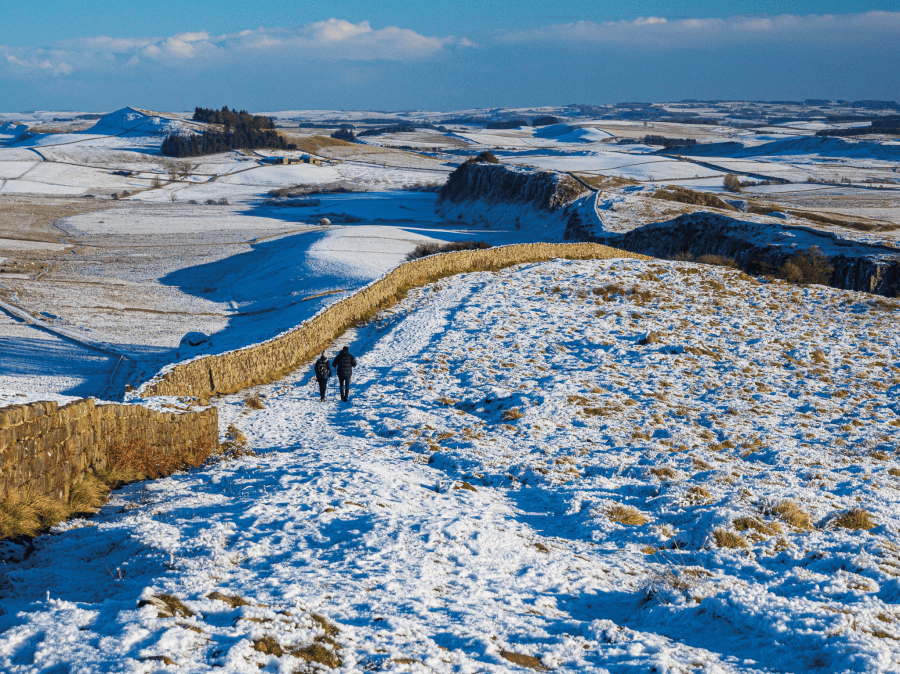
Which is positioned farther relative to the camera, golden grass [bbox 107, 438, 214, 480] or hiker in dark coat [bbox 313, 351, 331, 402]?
hiker in dark coat [bbox 313, 351, 331, 402]

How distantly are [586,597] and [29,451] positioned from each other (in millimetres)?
6248

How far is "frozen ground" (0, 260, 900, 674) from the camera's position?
538 centimetres

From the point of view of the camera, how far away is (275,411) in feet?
48.2

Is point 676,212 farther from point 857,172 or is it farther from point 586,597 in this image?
point 857,172

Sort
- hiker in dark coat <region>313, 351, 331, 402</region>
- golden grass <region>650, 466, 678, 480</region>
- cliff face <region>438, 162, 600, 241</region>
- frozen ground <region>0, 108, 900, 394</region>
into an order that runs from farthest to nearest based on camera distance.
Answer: cliff face <region>438, 162, 600, 241</region>
frozen ground <region>0, 108, 900, 394</region>
hiker in dark coat <region>313, 351, 331, 402</region>
golden grass <region>650, 466, 678, 480</region>

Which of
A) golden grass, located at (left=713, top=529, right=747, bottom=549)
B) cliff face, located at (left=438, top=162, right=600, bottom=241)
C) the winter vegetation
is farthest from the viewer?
cliff face, located at (left=438, top=162, right=600, bottom=241)

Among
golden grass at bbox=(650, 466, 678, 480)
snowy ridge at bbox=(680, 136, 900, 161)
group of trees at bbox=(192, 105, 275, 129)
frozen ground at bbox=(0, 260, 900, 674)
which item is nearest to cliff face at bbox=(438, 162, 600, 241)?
frozen ground at bbox=(0, 260, 900, 674)

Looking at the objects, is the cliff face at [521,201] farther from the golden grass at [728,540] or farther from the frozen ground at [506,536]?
the golden grass at [728,540]

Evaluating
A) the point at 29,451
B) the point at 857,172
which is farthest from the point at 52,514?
the point at 857,172

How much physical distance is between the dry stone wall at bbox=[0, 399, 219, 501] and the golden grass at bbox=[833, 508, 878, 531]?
9669 mm

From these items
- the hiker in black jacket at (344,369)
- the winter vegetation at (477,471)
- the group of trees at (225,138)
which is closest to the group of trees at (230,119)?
the group of trees at (225,138)

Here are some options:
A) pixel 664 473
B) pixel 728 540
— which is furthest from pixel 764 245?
pixel 728 540

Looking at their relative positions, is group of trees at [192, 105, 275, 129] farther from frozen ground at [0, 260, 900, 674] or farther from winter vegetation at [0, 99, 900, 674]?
frozen ground at [0, 260, 900, 674]

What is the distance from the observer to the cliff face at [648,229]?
34.5 meters
